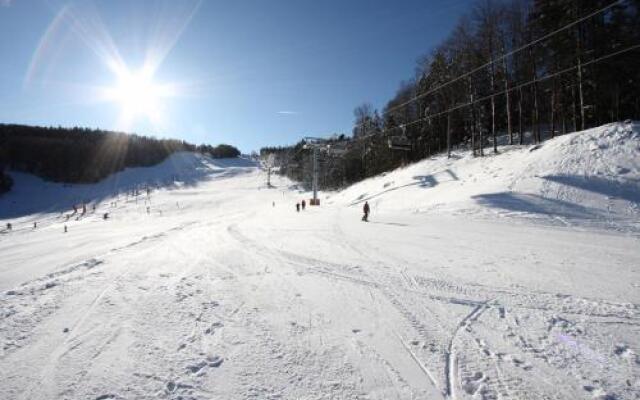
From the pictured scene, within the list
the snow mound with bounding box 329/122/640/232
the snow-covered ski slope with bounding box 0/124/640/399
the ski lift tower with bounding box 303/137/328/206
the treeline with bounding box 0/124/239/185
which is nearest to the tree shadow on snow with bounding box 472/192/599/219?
the snow mound with bounding box 329/122/640/232

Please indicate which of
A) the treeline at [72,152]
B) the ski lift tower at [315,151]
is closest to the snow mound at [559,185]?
the ski lift tower at [315,151]

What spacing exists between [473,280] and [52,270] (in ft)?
36.4

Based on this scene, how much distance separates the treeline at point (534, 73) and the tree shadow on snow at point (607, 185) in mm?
6030

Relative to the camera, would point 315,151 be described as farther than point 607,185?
Yes

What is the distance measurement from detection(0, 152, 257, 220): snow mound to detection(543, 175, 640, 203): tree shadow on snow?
3500 inches

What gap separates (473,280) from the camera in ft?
25.9

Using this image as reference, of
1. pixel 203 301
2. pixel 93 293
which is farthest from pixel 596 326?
pixel 93 293

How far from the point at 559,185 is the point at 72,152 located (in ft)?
451

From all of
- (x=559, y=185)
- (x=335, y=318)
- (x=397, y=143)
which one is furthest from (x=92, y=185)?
(x=335, y=318)

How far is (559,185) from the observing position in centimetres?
2017

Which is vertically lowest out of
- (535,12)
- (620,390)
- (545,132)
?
(620,390)

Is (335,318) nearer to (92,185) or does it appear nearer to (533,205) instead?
(533,205)

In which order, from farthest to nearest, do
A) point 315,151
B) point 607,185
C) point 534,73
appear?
point 315,151
point 534,73
point 607,185

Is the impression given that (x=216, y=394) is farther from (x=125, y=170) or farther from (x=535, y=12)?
(x=125, y=170)
